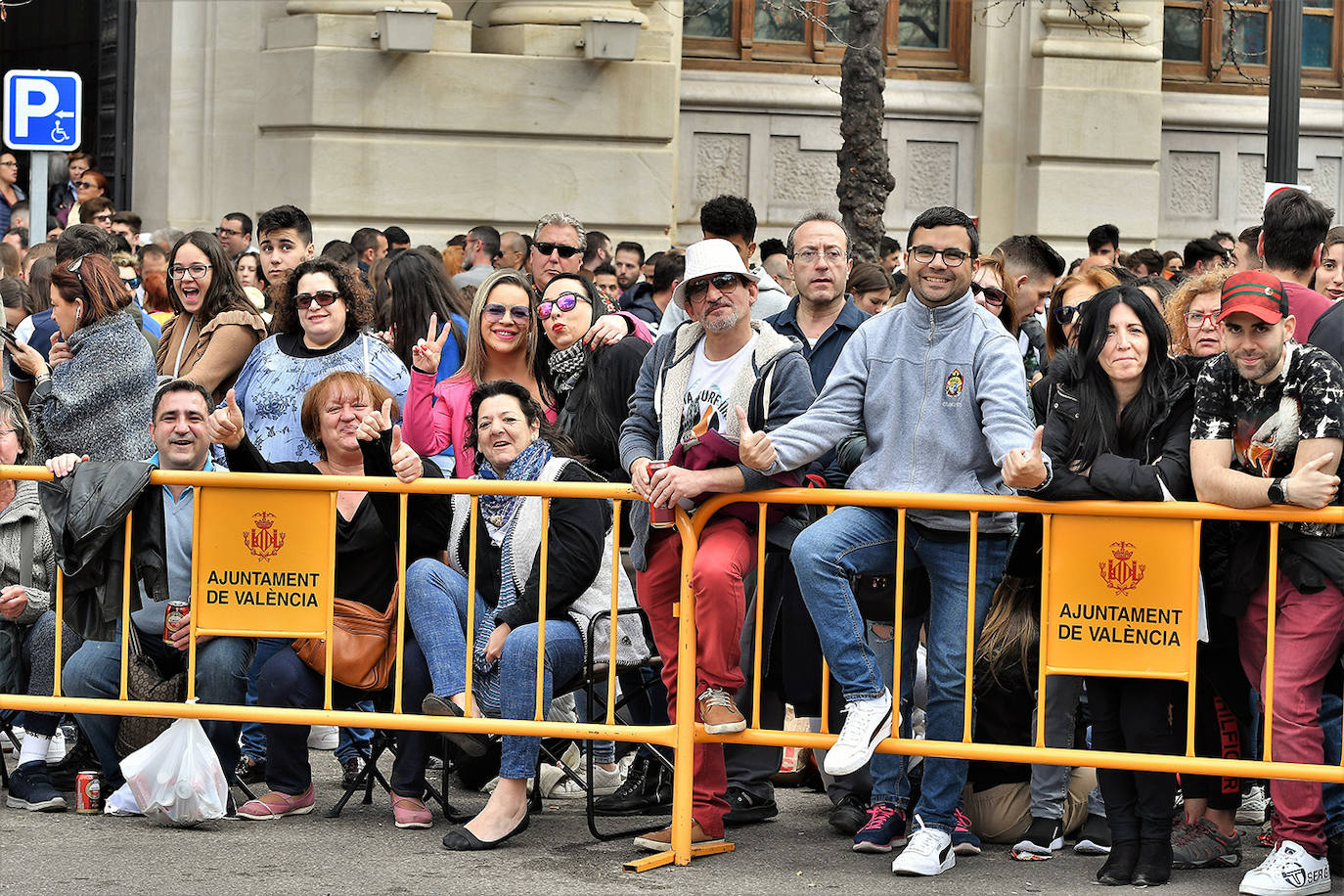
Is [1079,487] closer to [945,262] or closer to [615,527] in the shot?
[945,262]

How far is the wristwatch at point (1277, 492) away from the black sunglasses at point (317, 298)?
3975 millimetres

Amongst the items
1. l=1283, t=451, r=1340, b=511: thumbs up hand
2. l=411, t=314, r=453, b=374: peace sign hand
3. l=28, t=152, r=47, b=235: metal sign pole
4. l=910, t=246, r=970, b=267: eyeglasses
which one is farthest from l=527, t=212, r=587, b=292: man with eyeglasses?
l=1283, t=451, r=1340, b=511: thumbs up hand

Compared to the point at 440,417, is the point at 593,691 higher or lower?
lower

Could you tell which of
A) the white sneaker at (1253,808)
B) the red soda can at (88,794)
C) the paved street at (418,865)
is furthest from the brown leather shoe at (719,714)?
the red soda can at (88,794)

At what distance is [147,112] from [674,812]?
1163 cm

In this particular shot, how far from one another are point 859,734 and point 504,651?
1.33 meters

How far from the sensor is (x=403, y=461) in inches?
265

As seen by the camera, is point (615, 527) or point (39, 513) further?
point (39, 513)

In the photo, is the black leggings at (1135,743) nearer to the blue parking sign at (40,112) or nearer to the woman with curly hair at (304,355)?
the woman with curly hair at (304,355)

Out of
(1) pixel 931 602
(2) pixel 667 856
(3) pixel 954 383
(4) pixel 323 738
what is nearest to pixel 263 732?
(4) pixel 323 738

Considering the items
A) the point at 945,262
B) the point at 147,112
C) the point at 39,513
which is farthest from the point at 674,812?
the point at 147,112

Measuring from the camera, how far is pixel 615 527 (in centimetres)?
675

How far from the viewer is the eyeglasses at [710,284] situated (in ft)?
22.4

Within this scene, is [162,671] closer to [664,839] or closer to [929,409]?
[664,839]
